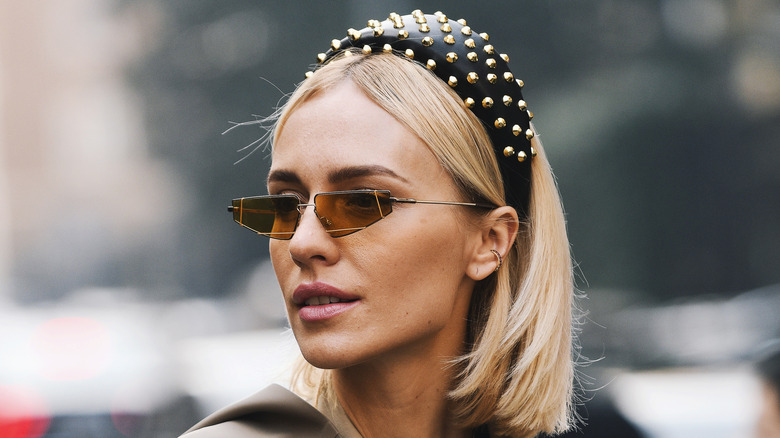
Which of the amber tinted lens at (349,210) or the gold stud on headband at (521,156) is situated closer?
the amber tinted lens at (349,210)

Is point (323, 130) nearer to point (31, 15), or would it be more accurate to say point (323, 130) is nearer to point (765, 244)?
point (765, 244)

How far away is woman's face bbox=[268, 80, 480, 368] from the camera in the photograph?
2330mm

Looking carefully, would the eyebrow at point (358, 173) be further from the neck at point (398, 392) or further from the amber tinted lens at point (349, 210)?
the neck at point (398, 392)

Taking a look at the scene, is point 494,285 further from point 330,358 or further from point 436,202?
point 330,358

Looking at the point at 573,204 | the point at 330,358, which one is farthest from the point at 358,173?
the point at 573,204

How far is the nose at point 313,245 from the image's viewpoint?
2.33 meters

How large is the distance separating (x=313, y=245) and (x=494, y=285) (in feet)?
2.35

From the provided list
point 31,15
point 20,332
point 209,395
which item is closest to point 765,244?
point 209,395

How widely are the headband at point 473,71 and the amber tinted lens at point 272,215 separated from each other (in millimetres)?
477

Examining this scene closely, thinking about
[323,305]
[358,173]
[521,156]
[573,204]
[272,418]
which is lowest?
[272,418]

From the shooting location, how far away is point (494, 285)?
2.81 metres

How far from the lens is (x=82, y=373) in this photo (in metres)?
8.02

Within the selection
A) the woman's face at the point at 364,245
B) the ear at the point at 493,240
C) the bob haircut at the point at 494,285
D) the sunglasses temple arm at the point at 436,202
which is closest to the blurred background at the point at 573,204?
the bob haircut at the point at 494,285

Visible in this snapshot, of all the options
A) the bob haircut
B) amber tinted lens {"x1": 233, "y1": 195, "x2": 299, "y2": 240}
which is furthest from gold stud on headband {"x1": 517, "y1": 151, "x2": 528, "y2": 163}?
amber tinted lens {"x1": 233, "y1": 195, "x2": 299, "y2": 240}
